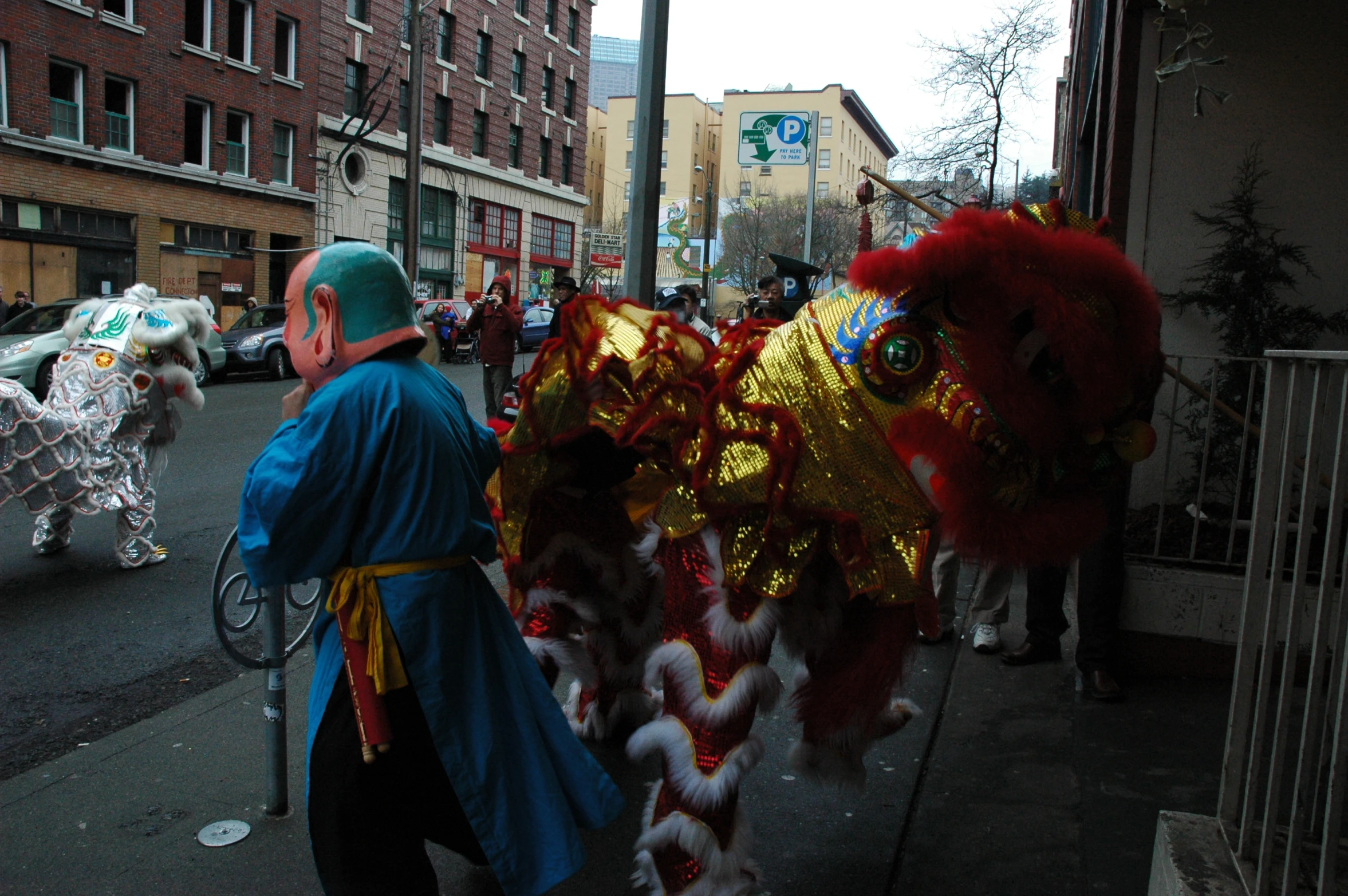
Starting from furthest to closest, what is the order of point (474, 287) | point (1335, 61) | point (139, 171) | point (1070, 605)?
1. point (474, 287)
2. point (139, 171)
3. point (1070, 605)
4. point (1335, 61)

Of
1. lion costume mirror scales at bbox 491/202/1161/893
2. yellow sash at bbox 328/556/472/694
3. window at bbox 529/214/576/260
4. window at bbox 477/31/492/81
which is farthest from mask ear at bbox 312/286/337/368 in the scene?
window at bbox 529/214/576/260

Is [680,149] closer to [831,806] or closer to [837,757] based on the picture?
[831,806]

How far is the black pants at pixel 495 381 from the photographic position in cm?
1306

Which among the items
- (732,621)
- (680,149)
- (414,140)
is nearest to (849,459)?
(732,621)

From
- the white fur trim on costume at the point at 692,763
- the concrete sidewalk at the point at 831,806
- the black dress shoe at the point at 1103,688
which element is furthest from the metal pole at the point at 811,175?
the white fur trim on costume at the point at 692,763

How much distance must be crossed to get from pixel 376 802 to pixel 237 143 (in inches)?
1056

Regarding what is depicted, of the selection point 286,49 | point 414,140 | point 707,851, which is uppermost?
point 286,49

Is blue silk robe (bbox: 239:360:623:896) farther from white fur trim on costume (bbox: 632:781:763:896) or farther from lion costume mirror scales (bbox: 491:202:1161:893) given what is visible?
lion costume mirror scales (bbox: 491:202:1161:893)

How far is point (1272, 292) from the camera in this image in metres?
5.12

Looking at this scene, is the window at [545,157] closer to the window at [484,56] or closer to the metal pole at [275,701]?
the window at [484,56]

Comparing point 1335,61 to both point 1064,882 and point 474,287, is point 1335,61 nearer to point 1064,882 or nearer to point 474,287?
point 1064,882

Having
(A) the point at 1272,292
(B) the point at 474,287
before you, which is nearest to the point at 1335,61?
(A) the point at 1272,292

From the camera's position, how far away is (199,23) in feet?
79.3

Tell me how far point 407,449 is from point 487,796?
2.61 feet
